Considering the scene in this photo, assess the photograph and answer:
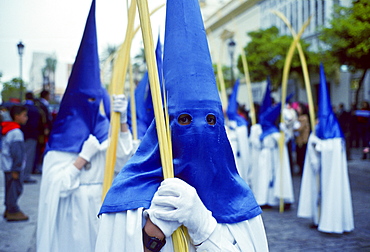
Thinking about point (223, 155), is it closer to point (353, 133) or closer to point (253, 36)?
point (353, 133)

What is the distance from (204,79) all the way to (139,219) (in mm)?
770

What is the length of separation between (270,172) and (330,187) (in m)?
2.27

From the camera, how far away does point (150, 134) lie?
222 cm

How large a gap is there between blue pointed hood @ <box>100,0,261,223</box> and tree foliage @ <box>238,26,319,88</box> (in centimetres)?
2000

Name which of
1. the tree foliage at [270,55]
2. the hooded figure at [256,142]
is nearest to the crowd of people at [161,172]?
the hooded figure at [256,142]

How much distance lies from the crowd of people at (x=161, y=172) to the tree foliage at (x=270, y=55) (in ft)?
47.8

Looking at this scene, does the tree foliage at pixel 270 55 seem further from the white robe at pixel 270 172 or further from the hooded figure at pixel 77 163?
the hooded figure at pixel 77 163

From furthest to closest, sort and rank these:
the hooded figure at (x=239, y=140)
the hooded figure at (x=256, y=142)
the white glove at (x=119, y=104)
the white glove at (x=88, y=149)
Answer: the hooded figure at (x=239, y=140) < the hooded figure at (x=256, y=142) < the white glove at (x=88, y=149) < the white glove at (x=119, y=104)

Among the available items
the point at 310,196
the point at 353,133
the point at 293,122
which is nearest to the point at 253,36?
the point at 353,133

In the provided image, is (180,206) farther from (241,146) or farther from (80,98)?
(241,146)

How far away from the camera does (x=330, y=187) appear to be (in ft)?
20.3

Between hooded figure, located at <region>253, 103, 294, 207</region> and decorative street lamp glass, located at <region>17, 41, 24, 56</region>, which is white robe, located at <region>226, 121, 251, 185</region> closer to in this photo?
hooded figure, located at <region>253, 103, 294, 207</region>

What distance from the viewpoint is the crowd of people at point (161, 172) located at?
206cm

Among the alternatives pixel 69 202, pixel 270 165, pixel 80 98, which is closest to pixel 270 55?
pixel 270 165
